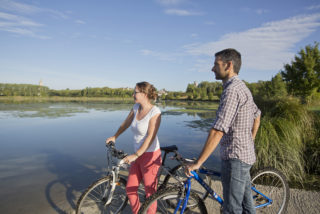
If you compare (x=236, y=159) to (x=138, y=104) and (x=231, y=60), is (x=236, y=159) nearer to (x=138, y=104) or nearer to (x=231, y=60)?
(x=231, y=60)

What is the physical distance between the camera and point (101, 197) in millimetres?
2807

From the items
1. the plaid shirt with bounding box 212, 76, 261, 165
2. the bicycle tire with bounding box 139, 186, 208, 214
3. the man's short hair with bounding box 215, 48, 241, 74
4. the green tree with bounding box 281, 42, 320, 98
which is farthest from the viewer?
the green tree with bounding box 281, 42, 320, 98

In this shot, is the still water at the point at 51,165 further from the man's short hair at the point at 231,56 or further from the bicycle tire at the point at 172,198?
the man's short hair at the point at 231,56

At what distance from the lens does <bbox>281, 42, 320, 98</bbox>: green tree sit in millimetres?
26094

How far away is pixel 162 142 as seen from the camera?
379 inches

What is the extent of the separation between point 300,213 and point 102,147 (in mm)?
7239

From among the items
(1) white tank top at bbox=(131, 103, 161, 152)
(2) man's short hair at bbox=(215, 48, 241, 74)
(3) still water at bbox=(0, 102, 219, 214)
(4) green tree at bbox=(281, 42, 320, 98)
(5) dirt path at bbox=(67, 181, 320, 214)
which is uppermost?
(4) green tree at bbox=(281, 42, 320, 98)

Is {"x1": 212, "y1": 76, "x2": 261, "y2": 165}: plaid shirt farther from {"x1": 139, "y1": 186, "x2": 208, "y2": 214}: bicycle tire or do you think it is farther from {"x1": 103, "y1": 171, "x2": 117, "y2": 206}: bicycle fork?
{"x1": 103, "y1": 171, "x2": 117, "y2": 206}: bicycle fork

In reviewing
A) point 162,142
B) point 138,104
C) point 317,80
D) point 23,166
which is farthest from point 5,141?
point 317,80

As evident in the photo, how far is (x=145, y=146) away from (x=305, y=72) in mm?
32714

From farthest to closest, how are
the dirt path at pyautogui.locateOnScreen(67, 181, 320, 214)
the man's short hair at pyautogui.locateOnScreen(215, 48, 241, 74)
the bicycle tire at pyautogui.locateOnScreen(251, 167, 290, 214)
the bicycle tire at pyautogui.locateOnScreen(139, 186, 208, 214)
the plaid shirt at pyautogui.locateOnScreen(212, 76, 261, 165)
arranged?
the dirt path at pyautogui.locateOnScreen(67, 181, 320, 214), the bicycle tire at pyautogui.locateOnScreen(251, 167, 290, 214), the bicycle tire at pyautogui.locateOnScreen(139, 186, 208, 214), the man's short hair at pyautogui.locateOnScreen(215, 48, 241, 74), the plaid shirt at pyautogui.locateOnScreen(212, 76, 261, 165)

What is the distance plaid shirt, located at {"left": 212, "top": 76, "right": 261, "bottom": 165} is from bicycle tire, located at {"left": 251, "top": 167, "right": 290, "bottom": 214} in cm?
120

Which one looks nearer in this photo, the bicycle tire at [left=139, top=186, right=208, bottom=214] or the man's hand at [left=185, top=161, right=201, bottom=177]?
the man's hand at [left=185, top=161, right=201, bottom=177]

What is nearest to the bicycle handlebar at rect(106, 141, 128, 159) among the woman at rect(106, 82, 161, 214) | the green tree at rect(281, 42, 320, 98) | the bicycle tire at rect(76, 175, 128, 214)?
the woman at rect(106, 82, 161, 214)
